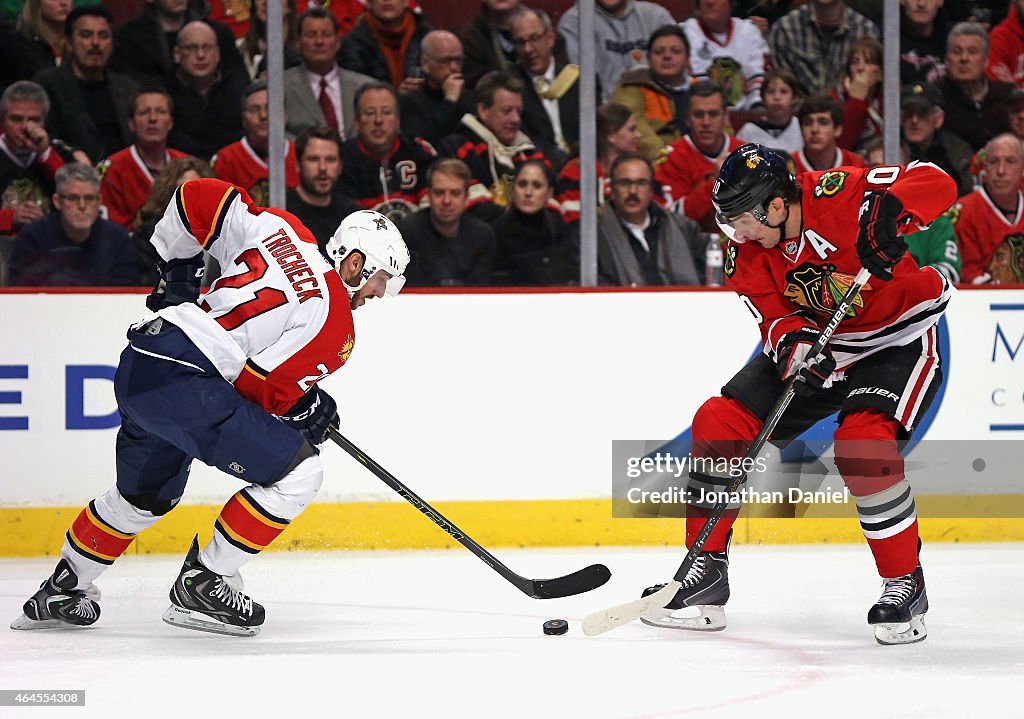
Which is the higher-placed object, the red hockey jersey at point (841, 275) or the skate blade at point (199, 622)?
the red hockey jersey at point (841, 275)

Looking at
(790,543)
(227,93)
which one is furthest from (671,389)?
(227,93)

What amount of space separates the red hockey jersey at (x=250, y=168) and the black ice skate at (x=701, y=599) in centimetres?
217

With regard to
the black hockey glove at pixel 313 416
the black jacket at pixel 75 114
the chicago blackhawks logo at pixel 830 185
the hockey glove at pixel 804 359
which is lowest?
the black hockey glove at pixel 313 416

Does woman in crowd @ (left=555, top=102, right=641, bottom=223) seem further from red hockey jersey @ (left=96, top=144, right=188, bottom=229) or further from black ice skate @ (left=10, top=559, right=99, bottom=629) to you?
black ice skate @ (left=10, top=559, right=99, bottom=629)

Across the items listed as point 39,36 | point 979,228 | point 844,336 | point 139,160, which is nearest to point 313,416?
point 844,336

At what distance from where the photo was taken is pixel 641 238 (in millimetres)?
5074

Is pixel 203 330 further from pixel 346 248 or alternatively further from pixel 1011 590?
pixel 1011 590

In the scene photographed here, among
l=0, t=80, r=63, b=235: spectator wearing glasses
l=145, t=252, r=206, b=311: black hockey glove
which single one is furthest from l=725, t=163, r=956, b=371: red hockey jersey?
l=0, t=80, r=63, b=235: spectator wearing glasses

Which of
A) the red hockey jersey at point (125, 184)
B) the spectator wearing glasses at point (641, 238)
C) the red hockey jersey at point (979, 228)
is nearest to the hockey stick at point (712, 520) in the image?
the spectator wearing glasses at point (641, 238)

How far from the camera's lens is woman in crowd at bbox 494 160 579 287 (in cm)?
496

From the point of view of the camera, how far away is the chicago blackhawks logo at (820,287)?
3.38m

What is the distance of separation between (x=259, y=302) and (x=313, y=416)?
1.17ft

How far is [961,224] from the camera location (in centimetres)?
529

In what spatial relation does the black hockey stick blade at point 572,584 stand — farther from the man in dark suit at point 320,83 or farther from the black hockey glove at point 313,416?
the man in dark suit at point 320,83
